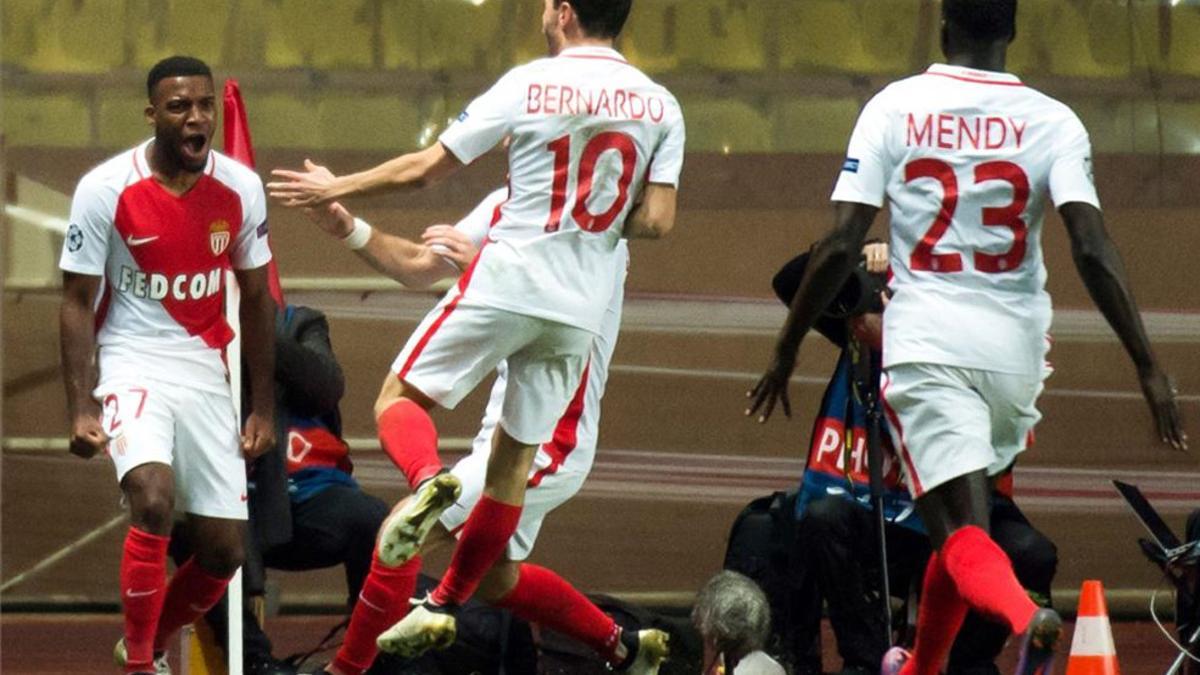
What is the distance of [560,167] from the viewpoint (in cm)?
570

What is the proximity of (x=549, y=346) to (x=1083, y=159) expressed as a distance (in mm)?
1376

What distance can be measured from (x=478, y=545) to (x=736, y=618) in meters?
1.06

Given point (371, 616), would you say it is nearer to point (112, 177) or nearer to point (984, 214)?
point (112, 177)

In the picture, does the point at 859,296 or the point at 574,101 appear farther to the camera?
the point at 859,296

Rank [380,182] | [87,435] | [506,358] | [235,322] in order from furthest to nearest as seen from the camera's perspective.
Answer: [235,322] < [87,435] < [506,358] < [380,182]

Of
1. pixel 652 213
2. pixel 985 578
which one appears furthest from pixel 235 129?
pixel 985 578

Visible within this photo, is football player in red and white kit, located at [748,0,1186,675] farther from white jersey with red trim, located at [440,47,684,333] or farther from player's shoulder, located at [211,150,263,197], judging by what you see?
player's shoulder, located at [211,150,263,197]

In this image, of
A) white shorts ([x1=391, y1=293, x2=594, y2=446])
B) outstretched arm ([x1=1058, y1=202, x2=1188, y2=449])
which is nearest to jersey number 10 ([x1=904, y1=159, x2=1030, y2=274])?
outstretched arm ([x1=1058, y1=202, x2=1188, y2=449])

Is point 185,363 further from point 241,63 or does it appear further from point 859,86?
point 859,86

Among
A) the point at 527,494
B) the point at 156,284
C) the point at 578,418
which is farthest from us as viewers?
the point at 578,418

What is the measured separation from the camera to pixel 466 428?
9.27 meters

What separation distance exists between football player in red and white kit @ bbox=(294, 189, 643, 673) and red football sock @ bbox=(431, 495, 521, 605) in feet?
Answer: 0.76

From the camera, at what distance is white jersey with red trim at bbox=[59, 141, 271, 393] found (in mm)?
6246

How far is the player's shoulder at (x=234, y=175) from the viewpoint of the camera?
21.1ft
